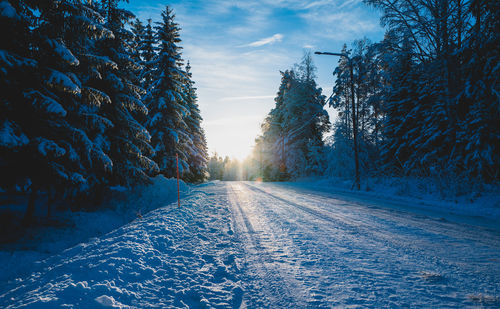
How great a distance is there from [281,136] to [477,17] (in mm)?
23733

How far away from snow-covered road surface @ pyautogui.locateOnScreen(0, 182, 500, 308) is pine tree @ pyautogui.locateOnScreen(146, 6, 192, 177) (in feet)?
43.6

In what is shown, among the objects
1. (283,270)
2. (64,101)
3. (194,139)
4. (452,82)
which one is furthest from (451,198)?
(194,139)

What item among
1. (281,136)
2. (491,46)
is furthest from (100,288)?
(281,136)

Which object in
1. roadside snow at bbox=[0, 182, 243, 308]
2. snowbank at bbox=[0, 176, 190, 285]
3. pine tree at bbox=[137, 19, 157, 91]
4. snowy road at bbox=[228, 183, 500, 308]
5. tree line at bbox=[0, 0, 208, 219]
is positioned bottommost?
snowbank at bbox=[0, 176, 190, 285]

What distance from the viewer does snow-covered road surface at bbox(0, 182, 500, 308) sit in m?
2.13

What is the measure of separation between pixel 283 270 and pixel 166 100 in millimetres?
16948

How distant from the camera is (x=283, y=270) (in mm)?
2795

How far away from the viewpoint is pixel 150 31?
64.5 feet

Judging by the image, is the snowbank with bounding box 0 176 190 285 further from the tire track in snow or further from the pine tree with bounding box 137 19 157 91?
the pine tree with bounding box 137 19 157 91

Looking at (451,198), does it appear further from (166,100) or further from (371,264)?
(166,100)

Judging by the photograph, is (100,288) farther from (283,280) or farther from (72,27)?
(72,27)

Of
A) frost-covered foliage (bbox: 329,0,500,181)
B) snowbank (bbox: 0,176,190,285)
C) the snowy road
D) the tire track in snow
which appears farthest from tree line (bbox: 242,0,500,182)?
snowbank (bbox: 0,176,190,285)

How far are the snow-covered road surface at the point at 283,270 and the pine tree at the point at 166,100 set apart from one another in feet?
43.6

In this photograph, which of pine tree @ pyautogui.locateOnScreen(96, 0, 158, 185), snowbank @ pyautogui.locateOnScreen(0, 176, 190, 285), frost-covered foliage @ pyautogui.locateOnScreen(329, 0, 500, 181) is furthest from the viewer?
pine tree @ pyautogui.locateOnScreen(96, 0, 158, 185)
